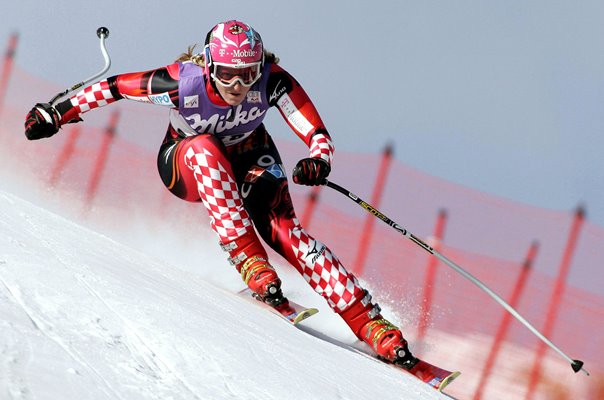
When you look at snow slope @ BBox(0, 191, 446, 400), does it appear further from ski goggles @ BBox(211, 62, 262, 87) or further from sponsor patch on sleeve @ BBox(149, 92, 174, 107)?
ski goggles @ BBox(211, 62, 262, 87)

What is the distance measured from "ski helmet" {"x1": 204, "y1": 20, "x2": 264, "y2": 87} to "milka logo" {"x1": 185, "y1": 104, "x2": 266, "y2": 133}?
8.8 inches

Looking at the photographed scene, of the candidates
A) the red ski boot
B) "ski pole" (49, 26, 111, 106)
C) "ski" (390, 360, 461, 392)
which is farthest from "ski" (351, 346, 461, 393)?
"ski pole" (49, 26, 111, 106)

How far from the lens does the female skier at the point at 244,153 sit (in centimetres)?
470

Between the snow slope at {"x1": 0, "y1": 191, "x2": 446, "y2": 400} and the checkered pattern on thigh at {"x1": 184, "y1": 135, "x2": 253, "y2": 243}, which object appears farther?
the checkered pattern on thigh at {"x1": 184, "y1": 135, "x2": 253, "y2": 243}

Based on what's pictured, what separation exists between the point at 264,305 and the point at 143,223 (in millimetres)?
4417

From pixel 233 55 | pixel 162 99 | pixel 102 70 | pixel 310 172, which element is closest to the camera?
pixel 310 172

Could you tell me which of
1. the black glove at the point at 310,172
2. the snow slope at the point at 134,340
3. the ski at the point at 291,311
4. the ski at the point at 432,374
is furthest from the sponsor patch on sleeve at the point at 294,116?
the ski at the point at 432,374

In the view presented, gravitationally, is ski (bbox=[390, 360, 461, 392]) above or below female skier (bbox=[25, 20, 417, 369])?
below

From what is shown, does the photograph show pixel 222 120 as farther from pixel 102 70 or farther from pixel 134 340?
pixel 134 340

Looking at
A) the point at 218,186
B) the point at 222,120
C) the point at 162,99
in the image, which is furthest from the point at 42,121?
the point at 218,186

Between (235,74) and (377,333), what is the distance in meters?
1.42

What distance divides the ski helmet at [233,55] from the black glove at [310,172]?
53 cm

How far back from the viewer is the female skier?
470 cm

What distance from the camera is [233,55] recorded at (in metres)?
4.67
